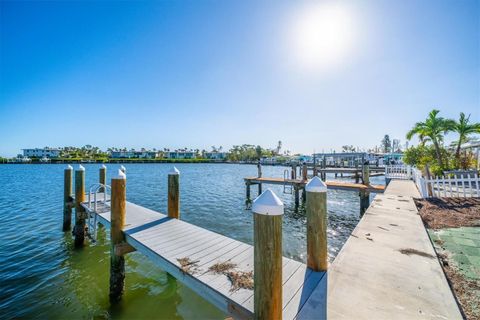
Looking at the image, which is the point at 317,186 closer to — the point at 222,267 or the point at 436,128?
the point at 222,267

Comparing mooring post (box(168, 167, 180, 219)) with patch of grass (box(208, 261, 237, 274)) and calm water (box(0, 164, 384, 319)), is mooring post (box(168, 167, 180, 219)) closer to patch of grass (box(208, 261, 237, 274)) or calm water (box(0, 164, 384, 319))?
calm water (box(0, 164, 384, 319))

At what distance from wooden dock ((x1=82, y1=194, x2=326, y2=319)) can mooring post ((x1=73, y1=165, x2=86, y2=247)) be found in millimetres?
2850

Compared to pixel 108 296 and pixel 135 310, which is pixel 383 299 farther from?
pixel 108 296

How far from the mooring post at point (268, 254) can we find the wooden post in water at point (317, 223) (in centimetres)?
121

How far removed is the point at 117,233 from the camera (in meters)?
5.09

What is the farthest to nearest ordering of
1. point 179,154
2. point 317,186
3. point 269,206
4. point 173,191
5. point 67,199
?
point 179,154, point 67,199, point 173,191, point 317,186, point 269,206

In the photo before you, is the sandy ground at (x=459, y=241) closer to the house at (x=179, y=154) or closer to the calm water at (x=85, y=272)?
the calm water at (x=85, y=272)

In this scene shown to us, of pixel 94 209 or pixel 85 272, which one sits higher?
pixel 94 209

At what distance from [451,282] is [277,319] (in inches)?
92.9

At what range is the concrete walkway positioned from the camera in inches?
89.0

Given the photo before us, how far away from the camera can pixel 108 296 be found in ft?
17.4

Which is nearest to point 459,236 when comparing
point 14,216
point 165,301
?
point 165,301

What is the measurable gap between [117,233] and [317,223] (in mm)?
4475

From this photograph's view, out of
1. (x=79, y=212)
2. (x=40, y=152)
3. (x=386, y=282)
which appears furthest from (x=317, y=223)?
(x=40, y=152)
